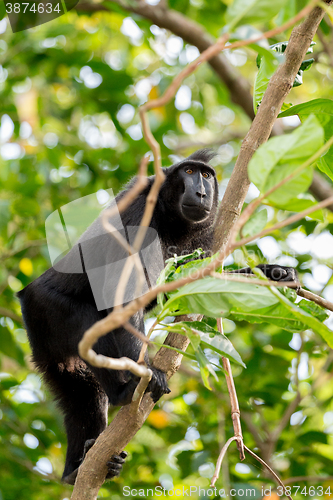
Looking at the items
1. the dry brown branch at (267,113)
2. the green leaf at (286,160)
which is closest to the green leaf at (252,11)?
the green leaf at (286,160)

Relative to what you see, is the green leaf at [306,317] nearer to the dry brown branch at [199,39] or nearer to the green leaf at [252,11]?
the green leaf at [252,11]

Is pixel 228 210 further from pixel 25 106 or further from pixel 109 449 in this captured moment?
pixel 25 106

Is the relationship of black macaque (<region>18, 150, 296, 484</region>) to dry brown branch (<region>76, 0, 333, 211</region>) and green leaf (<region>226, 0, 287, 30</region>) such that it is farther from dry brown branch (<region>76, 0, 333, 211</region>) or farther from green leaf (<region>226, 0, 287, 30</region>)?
green leaf (<region>226, 0, 287, 30</region>)

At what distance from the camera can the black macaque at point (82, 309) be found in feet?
14.7

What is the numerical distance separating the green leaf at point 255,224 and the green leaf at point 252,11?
64cm

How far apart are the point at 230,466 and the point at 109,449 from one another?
2370 mm

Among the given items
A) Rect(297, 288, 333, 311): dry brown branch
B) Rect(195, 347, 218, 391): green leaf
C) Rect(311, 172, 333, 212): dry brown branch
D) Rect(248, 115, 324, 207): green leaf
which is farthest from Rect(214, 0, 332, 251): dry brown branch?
Rect(311, 172, 333, 212): dry brown branch

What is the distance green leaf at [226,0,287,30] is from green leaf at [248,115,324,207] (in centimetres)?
37

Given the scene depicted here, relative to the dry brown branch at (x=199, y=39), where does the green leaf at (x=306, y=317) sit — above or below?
above

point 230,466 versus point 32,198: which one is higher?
point 32,198

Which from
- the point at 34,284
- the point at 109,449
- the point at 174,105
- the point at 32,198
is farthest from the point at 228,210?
the point at 174,105

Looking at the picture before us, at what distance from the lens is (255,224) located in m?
1.75

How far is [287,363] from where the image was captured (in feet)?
18.9

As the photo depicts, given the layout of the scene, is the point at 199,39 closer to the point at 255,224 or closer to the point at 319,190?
the point at 319,190
